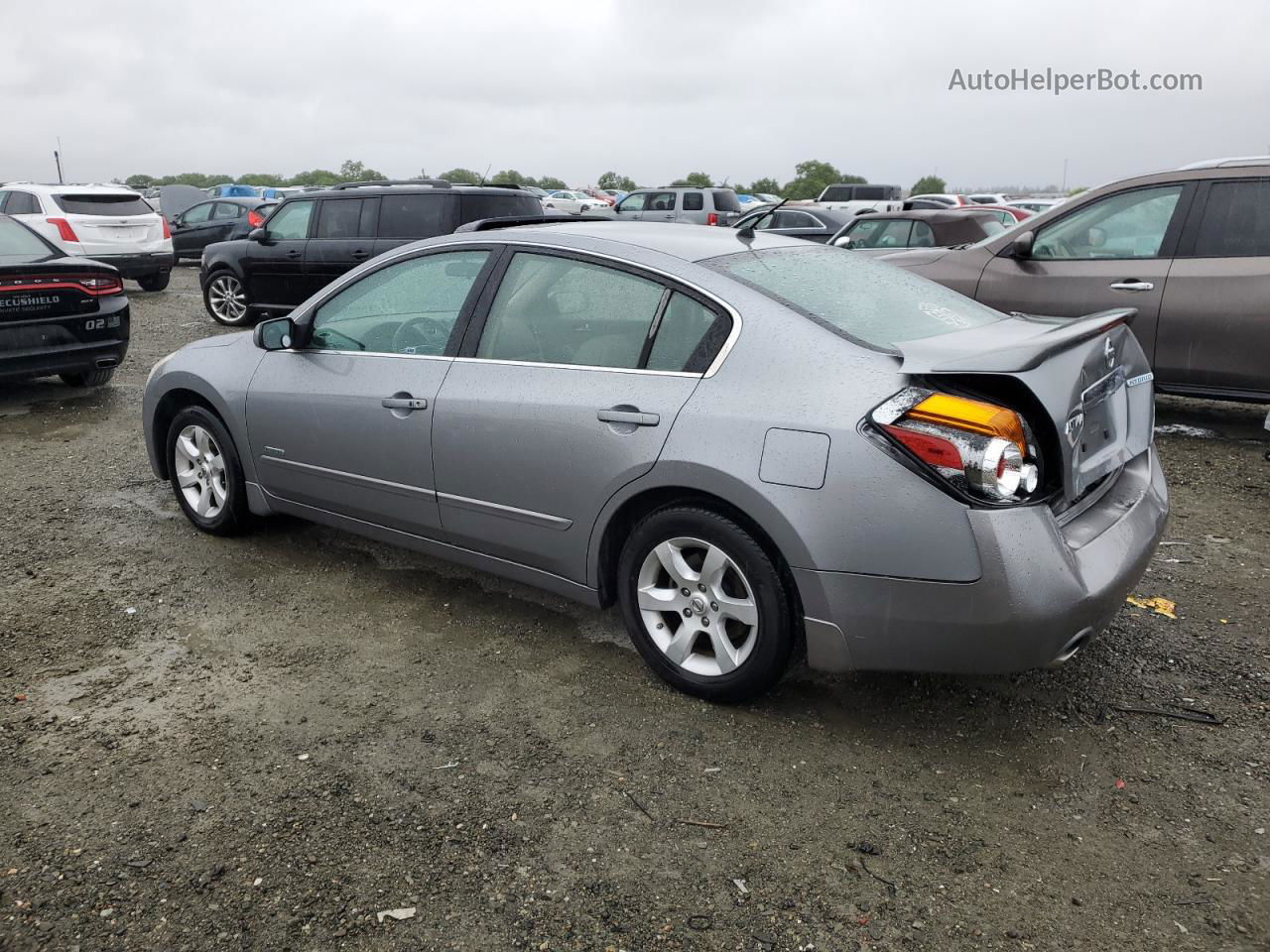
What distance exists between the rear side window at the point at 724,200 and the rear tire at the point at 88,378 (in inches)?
580

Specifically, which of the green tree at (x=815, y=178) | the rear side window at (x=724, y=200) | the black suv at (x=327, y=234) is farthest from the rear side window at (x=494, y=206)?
the green tree at (x=815, y=178)

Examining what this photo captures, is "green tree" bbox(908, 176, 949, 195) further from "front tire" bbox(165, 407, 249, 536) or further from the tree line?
"front tire" bbox(165, 407, 249, 536)

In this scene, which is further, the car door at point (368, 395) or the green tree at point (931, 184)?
the green tree at point (931, 184)

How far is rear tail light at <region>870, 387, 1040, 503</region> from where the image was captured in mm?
2779

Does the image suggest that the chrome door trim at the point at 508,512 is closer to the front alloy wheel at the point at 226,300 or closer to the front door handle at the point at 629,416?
the front door handle at the point at 629,416

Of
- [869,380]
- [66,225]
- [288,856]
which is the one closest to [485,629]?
[288,856]

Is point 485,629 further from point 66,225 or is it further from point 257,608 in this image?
point 66,225

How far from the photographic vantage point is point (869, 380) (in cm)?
294

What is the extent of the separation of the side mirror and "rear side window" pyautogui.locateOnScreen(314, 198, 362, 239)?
22.7ft

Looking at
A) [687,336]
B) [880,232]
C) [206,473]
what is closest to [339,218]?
[880,232]

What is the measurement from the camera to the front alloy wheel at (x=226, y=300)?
12.4 m

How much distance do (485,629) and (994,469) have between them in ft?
6.81

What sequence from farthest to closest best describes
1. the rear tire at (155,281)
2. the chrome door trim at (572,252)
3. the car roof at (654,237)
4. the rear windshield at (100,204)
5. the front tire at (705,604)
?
the rear tire at (155,281) → the rear windshield at (100,204) → the car roof at (654,237) → the chrome door trim at (572,252) → the front tire at (705,604)

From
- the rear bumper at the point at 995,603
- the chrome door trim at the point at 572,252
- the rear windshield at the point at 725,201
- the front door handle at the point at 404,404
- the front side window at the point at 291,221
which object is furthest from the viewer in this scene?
the rear windshield at the point at 725,201
